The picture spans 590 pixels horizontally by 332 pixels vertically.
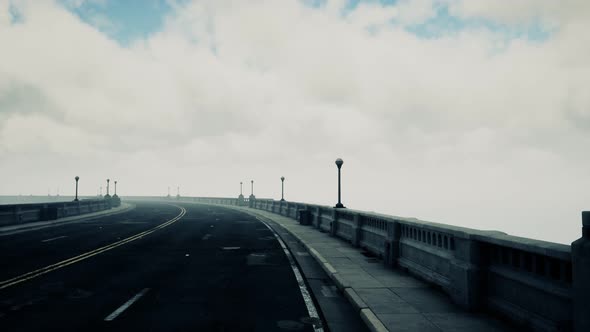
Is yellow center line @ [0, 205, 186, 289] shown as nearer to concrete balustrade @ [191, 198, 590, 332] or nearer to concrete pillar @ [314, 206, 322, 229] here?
concrete balustrade @ [191, 198, 590, 332]

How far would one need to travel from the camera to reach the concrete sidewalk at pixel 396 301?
6215 mm

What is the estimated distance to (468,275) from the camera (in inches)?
271

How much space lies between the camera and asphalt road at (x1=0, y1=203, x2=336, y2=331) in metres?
6.67

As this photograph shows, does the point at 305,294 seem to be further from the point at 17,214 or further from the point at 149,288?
the point at 17,214

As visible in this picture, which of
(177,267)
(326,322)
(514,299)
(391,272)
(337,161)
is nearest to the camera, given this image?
(514,299)

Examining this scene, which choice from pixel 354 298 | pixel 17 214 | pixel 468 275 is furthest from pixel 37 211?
pixel 468 275

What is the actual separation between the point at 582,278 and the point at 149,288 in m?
8.30

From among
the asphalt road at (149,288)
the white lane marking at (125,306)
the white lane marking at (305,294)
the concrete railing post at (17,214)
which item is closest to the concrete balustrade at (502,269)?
the white lane marking at (305,294)

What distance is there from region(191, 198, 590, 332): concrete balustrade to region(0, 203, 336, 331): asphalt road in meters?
2.96

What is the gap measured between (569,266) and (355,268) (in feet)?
20.6

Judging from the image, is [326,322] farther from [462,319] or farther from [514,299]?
[514,299]

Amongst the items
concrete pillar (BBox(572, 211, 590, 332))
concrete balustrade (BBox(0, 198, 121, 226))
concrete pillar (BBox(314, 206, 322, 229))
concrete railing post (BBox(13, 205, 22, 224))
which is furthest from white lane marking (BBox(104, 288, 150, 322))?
concrete railing post (BBox(13, 205, 22, 224))

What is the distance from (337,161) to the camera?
840 inches

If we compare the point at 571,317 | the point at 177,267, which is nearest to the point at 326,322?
the point at 571,317
